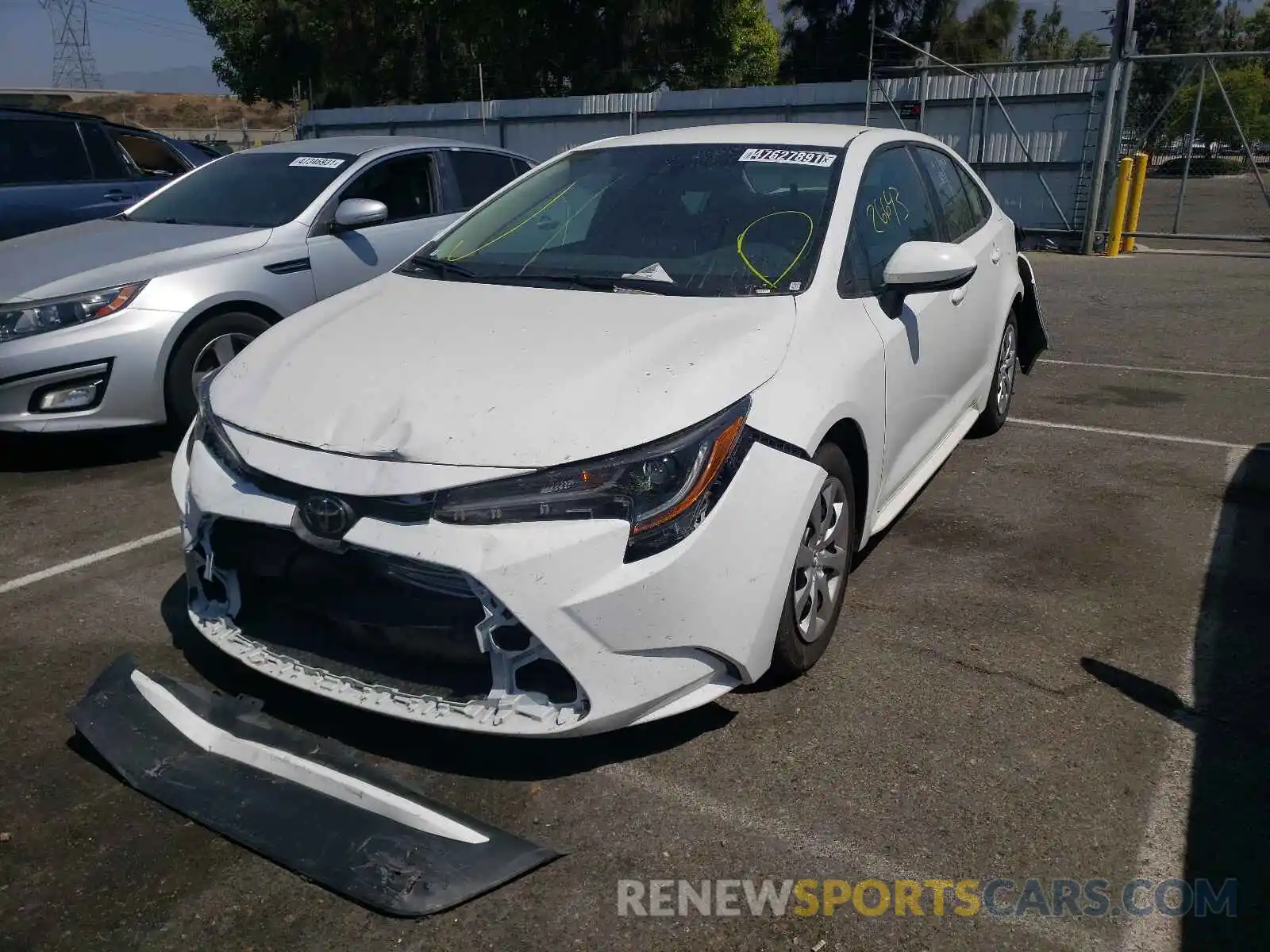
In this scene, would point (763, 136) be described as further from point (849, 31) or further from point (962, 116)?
point (849, 31)

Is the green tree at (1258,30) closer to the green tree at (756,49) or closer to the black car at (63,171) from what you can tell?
the green tree at (756,49)

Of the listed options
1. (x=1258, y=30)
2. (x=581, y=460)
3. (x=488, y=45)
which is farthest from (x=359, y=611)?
(x=1258, y=30)

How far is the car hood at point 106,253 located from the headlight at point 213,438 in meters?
2.37

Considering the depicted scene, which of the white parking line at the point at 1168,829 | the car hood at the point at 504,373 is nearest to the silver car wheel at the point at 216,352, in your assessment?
the car hood at the point at 504,373

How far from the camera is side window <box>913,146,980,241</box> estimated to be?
4.83 m

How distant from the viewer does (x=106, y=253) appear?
18.5ft

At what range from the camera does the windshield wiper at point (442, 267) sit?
395cm

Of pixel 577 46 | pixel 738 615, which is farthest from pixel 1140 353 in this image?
pixel 577 46

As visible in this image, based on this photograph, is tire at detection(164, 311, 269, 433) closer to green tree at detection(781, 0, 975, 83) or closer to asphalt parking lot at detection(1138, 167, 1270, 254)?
asphalt parking lot at detection(1138, 167, 1270, 254)

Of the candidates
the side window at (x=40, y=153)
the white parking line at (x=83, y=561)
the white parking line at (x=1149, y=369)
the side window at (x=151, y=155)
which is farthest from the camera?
the side window at (x=151, y=155)

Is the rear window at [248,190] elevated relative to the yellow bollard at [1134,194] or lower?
elevated

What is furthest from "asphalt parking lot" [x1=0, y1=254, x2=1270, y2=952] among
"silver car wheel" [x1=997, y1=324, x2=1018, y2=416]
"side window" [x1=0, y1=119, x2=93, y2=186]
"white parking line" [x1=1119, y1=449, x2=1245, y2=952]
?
"side window" [x1=0, y1=119, x2=93, y2=186]

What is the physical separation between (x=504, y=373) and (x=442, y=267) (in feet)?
4.18

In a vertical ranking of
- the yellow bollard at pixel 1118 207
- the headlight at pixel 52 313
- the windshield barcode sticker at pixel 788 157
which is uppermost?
the windshield barcode sticker at pixel 788 157
